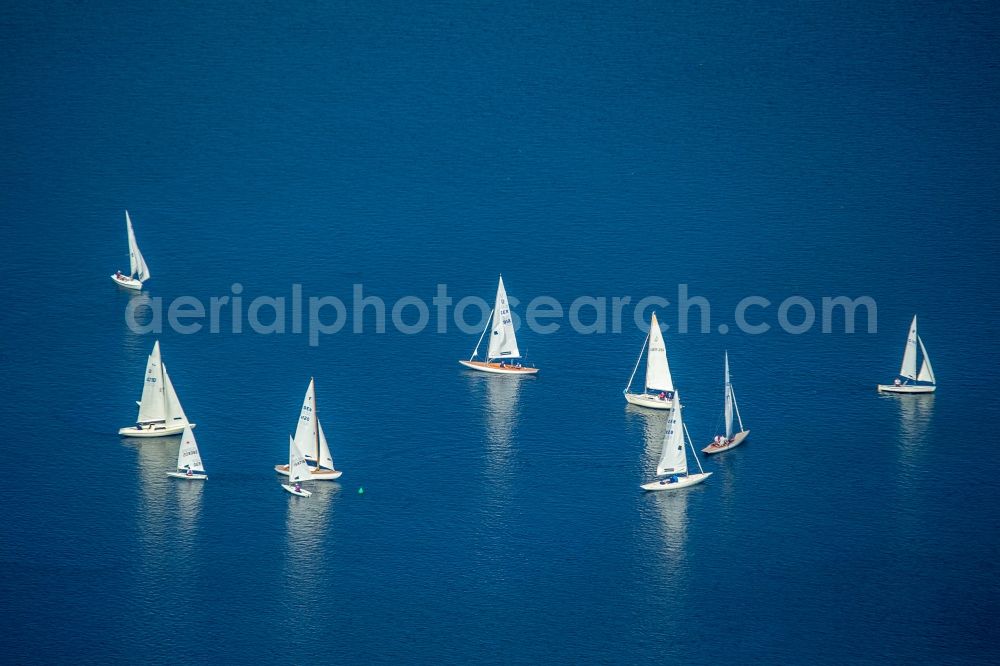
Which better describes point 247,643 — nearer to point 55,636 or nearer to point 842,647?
point 55,636

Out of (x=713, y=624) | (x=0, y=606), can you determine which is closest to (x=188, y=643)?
(x=0, y=606)

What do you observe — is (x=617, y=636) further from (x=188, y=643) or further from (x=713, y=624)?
(x=188, y=643)

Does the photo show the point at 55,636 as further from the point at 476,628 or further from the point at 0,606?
the point at 476,628

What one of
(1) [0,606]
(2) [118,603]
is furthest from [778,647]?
(1) [0,606]

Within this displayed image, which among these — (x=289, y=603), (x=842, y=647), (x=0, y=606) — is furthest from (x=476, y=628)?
(x=0, y=606)

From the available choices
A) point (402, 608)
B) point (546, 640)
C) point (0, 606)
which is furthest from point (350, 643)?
point (0, 606)
